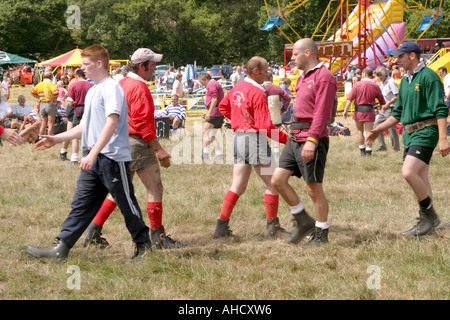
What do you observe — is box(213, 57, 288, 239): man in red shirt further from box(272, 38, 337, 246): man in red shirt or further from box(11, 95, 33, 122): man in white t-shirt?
box(11, 95, 33, 122): man in white t-shirt

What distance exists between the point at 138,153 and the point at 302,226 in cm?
176

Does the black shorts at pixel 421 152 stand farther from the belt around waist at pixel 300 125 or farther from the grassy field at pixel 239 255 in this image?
the belt around waist at pixel 300 125

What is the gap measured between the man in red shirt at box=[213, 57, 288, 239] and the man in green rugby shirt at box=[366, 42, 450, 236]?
4.37 ft

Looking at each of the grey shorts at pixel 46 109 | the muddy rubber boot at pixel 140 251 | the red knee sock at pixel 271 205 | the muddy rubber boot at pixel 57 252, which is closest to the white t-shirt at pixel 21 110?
the grey shorts at pixel 46 109

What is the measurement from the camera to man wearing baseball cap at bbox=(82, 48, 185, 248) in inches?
224

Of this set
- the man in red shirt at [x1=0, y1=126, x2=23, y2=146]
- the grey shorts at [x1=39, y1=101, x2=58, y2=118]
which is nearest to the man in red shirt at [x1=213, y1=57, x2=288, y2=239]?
the man in red shirt at [x1=0, y1=126, x2=23, y2=146]

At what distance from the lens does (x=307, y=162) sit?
5.64 m

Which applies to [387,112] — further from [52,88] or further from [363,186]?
[52,88]

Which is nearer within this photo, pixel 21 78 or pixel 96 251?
pixel 96 251

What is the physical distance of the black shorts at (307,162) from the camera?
18.5 ft

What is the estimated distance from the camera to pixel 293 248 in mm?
5895
